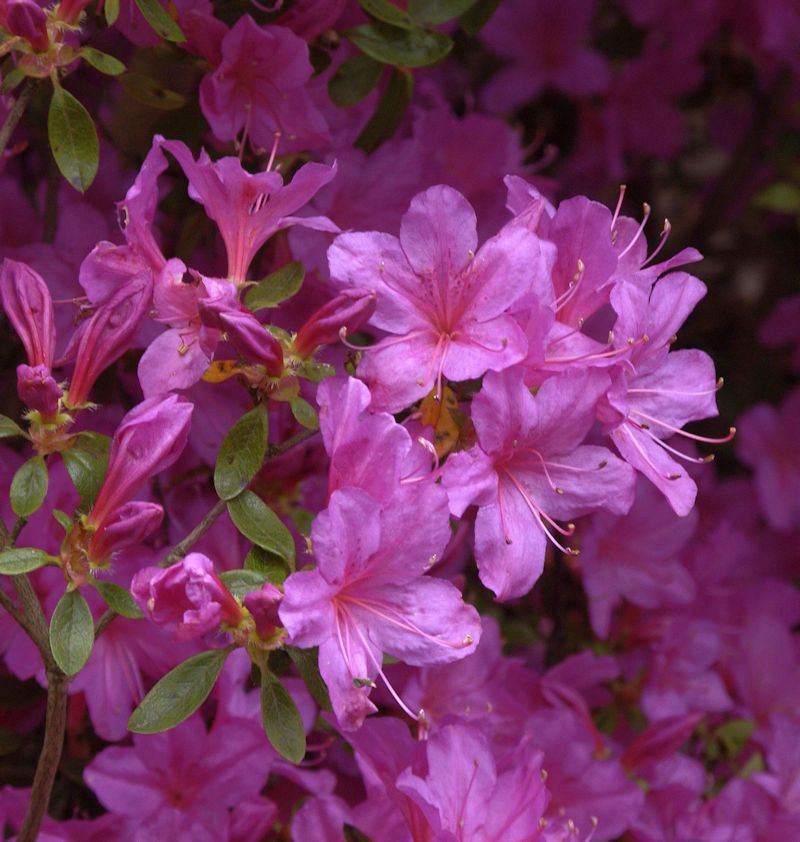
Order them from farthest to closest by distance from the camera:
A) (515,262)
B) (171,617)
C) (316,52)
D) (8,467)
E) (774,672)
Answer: (774,672) < (316,52) < (8,467) < (515,262) < (171,617)

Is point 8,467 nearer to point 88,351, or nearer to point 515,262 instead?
point 88,351

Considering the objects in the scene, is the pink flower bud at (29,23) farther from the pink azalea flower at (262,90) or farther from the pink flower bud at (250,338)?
the pink flower bud at (250,338)

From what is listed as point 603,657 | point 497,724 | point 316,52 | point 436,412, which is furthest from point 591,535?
point 316,52

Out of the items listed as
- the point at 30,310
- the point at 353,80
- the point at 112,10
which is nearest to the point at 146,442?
the point at 30,310

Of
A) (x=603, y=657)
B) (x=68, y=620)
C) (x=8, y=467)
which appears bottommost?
(x=603, y=657)

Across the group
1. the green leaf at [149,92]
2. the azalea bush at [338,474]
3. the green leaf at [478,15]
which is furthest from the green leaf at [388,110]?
the green leaf at [149,92]

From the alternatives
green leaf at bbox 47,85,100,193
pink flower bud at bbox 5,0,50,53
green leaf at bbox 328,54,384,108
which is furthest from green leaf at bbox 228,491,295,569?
green leaf at bbox 328,54,384,108
